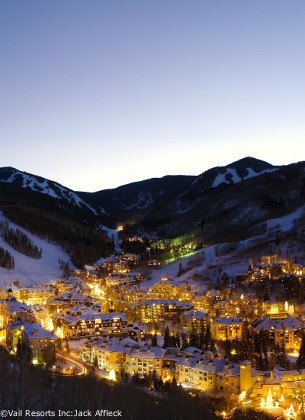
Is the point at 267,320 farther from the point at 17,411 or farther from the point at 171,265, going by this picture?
the point at 171,265

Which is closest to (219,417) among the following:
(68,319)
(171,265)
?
(68,319)

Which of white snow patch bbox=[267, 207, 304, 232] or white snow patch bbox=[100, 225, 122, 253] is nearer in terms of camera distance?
white snow patch bbox=[267, 207, 304, 232]

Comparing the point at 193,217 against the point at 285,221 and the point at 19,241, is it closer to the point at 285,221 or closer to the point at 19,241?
the point at 285,221

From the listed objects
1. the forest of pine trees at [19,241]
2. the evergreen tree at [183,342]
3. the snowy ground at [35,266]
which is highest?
the forest of pine trees at [19,241]

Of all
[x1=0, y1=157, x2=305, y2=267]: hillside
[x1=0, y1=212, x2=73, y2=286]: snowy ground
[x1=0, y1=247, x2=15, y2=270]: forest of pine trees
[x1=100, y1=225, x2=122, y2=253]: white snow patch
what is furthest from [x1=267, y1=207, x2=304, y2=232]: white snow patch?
[x1=0, y1=247, x2=15, y2=270]: forest of pine trees

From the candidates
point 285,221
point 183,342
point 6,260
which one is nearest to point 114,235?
point 285,221

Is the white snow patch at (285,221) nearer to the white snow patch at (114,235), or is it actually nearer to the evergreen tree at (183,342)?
the white snow patch at (114,235)

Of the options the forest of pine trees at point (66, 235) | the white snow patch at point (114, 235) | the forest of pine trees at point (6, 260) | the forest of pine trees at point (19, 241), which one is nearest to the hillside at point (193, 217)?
the forest of pine trees at point (66, 235)

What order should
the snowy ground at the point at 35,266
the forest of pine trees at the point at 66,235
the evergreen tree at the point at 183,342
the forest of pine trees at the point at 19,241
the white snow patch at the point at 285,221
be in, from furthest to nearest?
the forest of pine trees at the point at 66,235
the forest of pine trees at the point at 19,241
the white snow patch at the point at 285,221
the snowy ground at the point at 35,266
the evergreen tree at the point at 183,342

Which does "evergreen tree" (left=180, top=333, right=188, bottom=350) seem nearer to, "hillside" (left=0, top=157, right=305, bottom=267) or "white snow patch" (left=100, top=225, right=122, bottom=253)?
"hillside" (left=0, top=157, right=305, bottom=267)
